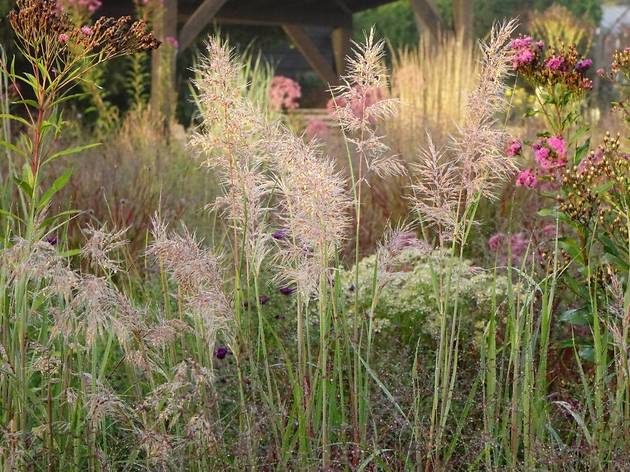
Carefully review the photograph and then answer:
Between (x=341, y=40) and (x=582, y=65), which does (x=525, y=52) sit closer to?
(x=582, y=65)

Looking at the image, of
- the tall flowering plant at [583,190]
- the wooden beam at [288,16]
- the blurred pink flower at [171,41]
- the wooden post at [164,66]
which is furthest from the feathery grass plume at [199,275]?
the wooden beam at [288,16]

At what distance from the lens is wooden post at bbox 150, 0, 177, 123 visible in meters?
9.46

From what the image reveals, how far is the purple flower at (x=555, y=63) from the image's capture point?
3034 millimetres

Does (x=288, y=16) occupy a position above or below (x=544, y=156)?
above

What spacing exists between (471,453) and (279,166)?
30.2 inches

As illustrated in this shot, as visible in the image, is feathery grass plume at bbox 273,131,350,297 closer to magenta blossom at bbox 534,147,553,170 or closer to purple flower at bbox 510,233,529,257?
magenta blossom at bbox 534,147,553,170

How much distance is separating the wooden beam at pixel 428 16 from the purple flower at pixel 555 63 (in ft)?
24.5

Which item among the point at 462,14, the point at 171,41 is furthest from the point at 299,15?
the point at 171,41

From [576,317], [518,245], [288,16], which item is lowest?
[518,245]

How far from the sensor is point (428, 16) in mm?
10516

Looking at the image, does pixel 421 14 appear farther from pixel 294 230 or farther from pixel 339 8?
pixel 294 230

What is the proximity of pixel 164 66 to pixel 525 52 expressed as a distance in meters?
6.83

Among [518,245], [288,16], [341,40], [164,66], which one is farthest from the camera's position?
[341,40]

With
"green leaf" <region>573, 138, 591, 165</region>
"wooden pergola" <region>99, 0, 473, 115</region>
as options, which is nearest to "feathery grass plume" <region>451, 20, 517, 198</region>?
"green leaf" <region>573, 138, 591, 165</region>
